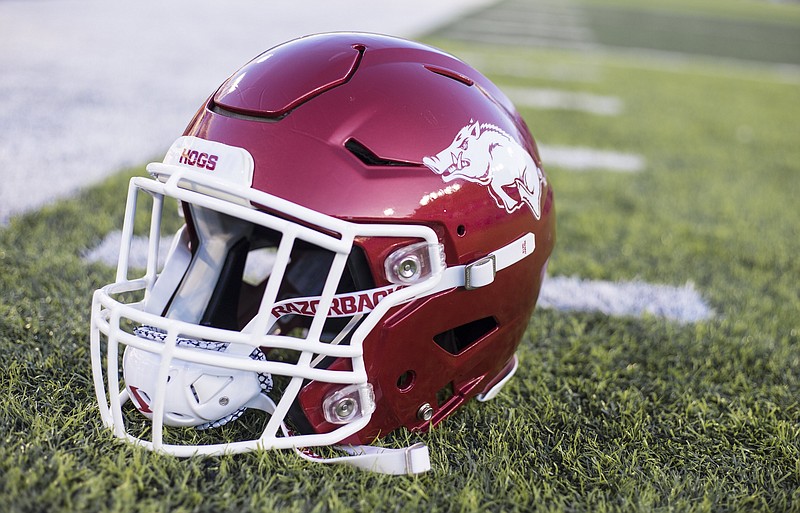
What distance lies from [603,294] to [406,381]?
1.29 m

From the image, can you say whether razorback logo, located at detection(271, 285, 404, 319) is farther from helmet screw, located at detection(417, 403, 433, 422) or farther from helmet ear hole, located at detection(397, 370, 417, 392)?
helmet screw, located at detection(417, 403, 433, 422)

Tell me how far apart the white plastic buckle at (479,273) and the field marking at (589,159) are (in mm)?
3152

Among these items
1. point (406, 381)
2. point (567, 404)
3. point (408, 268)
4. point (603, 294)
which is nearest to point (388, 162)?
point (408, 268)

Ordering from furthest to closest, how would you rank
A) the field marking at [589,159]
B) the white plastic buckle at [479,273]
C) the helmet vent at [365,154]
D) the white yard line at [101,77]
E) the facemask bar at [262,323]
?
the field marking at [589,159], the white yard line at [101,77], the white plastic buckle at [479,273], the helmet vent at [365,154], the facemask bar at [262,323]

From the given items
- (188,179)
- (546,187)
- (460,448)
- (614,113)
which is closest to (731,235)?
(546,187)

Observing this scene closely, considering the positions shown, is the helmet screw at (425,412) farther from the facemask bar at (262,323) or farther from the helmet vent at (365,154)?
the helmet vent at (365,154)

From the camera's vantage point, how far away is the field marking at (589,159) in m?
4.75

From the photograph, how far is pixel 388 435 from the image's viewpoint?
68.4 inches

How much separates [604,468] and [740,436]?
427mm

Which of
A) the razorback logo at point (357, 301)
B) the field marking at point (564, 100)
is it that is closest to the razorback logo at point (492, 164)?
the razorback logo at point (357, 301)

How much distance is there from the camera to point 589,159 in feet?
16.2

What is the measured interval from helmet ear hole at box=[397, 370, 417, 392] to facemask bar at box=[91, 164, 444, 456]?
0.38ft

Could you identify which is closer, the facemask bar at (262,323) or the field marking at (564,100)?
the facemask bar at (262,323)

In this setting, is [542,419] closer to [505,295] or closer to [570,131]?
[505,295]
